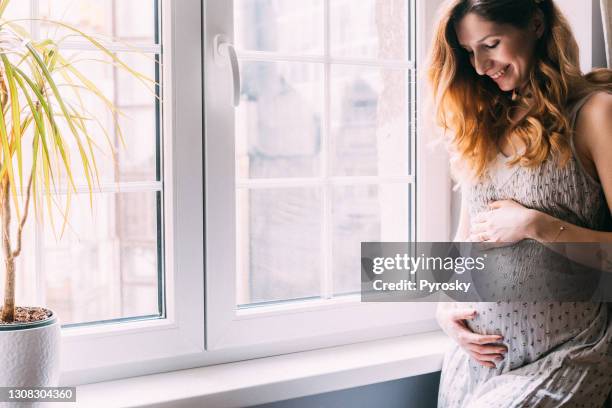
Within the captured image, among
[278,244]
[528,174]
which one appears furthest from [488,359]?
[278,244]

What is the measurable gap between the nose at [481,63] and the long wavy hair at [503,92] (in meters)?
0.07

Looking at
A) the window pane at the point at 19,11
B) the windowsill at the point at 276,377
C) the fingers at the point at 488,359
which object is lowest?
the windowsill at the point at 276,377

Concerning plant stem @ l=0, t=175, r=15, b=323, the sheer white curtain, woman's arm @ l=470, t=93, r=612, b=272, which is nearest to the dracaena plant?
plant stem @ l=0, t=175, r=15, b=323

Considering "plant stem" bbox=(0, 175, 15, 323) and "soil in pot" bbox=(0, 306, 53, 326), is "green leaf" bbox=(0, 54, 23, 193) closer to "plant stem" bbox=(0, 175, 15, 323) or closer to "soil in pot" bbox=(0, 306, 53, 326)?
"plant stem" bbox=(0, 175, 15, 323)

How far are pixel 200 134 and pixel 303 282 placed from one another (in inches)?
21.8

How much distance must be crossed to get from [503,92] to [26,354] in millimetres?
1187

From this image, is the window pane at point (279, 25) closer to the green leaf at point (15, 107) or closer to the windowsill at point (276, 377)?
the green leaf at point (15, 107)

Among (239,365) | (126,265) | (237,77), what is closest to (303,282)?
(239,365)

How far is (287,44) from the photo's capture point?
1.82 meters

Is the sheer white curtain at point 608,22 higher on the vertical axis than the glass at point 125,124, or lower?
higher

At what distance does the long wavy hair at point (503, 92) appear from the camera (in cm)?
140

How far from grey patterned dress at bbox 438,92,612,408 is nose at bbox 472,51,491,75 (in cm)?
20

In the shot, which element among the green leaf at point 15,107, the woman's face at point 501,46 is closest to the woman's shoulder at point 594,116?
the woman's face at point 501,46

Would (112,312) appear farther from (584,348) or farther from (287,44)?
(584,348)
